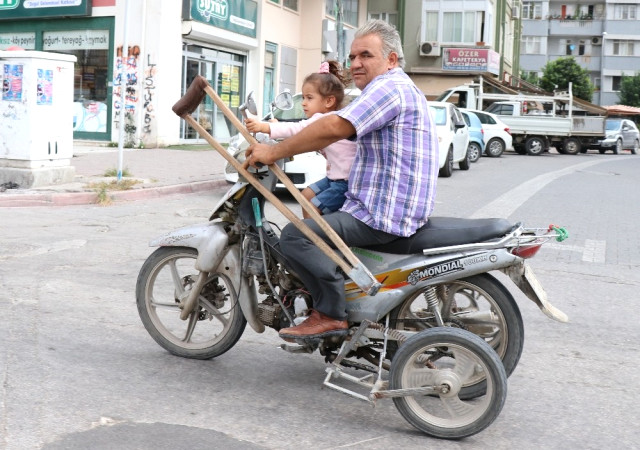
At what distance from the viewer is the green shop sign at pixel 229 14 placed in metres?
23.8

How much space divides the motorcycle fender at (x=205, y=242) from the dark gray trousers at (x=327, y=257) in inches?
21.6

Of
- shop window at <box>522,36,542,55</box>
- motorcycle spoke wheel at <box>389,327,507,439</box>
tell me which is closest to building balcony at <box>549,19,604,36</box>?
shop window at <box>522,36,542,55</box>

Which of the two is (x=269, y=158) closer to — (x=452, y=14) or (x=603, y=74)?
(x=452, y=14)

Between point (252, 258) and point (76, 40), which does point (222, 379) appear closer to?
point (252, 258)

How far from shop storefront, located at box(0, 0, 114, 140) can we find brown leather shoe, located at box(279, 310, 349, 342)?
780 inches

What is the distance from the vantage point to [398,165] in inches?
154

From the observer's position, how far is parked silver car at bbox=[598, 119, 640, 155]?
3800 cm

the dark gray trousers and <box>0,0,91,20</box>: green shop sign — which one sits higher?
<box>0,0,91,20</box>: green shop sign

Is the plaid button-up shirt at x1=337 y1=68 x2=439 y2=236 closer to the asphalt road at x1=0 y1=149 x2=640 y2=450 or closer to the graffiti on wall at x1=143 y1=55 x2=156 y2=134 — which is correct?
the asphalt road at x1=0 y1=149 x2=640 y2=450

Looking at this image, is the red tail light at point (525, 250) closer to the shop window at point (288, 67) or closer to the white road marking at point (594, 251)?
the white road marking at point (594, 251)

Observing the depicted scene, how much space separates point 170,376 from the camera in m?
4.45

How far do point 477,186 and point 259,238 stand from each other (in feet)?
42.1

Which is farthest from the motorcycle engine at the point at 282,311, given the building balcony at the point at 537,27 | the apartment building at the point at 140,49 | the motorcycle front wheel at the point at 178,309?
the building balcony at the point at 537,27

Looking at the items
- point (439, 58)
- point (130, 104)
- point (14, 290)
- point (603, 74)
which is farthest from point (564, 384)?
point (603, 74)
